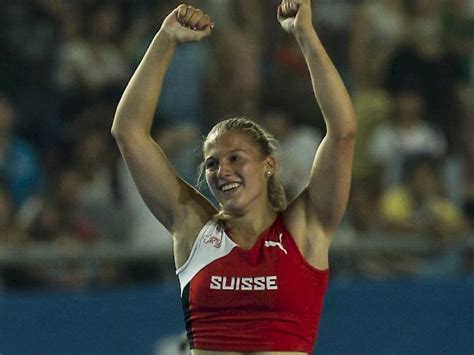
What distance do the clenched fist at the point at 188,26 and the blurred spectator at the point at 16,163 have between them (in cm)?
281

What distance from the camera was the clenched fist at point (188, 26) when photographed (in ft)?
13.6

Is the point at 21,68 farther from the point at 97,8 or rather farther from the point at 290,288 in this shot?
the point at 290,288

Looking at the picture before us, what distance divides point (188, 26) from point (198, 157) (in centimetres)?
285

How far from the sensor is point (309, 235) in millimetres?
4121

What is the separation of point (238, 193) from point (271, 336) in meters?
0.47

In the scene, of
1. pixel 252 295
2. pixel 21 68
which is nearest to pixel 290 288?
pixel 252 295

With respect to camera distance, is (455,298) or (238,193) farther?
(455,298)

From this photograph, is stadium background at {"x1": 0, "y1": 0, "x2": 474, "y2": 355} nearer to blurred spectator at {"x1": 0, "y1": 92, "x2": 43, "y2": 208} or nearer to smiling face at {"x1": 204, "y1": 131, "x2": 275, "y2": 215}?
blurred spectator at {"x1": 0, "y1": 92, "x2": 43, "y2": 208}

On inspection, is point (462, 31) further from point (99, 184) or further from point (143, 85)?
point (143, 85)

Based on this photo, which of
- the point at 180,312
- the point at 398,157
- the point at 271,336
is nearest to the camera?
the point at 271,336

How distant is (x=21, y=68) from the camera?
289 inches

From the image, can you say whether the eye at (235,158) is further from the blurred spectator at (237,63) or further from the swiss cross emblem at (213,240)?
the blurred spectator at (237,63)

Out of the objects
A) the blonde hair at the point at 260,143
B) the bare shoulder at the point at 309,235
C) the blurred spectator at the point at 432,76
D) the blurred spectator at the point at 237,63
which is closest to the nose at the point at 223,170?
the blonde hair at the point at 260,143

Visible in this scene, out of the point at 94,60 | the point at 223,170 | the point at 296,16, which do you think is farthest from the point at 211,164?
the point at 94,60
